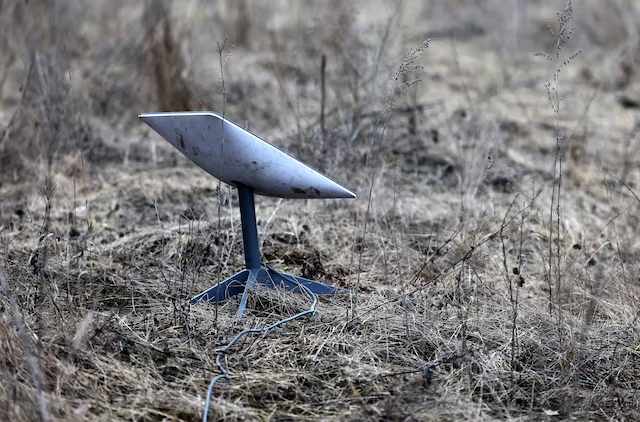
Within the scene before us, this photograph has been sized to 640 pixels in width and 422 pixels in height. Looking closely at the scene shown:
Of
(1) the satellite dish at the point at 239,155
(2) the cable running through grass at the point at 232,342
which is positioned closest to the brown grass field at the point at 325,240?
(2) the cable running through grass at the point at 232,342

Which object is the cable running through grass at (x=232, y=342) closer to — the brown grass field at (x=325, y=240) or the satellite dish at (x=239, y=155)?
the brown grass field at (x=325, y=240)

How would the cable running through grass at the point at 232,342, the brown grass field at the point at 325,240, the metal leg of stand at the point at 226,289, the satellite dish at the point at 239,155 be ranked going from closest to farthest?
1. the cable running through grass at the point at 232,342
2. the brown grass field at the point at 325,240
3. the satellite dish at the point at 239,155
4. the metal leg of stand at the point at 226,289

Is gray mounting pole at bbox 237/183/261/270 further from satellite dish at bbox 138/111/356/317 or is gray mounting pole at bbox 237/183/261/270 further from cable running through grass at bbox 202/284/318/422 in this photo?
cable running through grass at bbox 202/284/318/422

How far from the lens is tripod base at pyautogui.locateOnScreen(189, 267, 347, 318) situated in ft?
10.8

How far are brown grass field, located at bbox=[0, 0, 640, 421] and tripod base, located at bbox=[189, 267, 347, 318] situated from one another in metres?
0.06

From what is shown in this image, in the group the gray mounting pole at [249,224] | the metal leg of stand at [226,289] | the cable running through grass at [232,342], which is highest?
the gray mounting pole at [249,224]

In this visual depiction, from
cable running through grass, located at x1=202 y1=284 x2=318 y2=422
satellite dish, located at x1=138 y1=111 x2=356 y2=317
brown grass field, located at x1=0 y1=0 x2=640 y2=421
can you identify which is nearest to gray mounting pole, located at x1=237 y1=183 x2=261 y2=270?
satellite dish, located at x1=138 y1=111 x2=356 y2=317

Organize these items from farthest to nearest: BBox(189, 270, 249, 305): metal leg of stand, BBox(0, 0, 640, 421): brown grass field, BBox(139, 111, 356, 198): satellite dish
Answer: BBox(189, 270, 249, 305): metal leg of stand
BBox(139, 111, 356, 198): satellite dish
BBox(0, 0, 640, 421): brown grass field

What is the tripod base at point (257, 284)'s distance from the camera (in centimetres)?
330

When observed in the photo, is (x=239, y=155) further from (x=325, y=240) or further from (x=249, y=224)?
(x=325, y=240)

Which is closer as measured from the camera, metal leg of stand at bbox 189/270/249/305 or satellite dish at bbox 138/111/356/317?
satellite dish at bbox 138/111/356/317

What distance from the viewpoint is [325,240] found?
428 centimetres

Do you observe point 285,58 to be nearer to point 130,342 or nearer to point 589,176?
point 589,176

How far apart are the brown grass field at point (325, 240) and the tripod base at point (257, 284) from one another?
0.20ft
